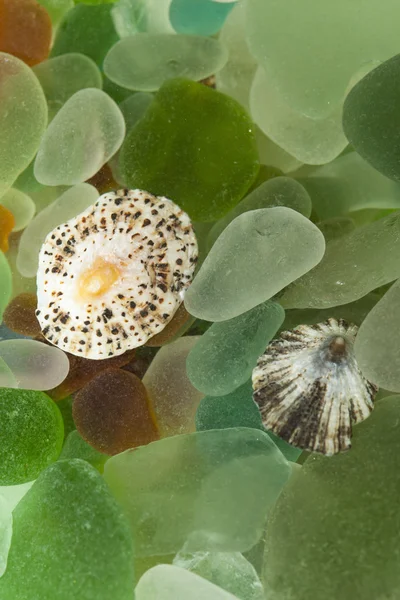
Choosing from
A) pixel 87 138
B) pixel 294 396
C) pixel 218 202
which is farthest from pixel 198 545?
pixel 87 138

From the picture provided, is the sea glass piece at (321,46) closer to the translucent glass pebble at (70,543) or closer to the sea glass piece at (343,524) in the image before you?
the sea glass piece at (343,524)

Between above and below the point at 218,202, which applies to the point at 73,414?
below

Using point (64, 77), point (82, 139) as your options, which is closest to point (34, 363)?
point (82, 139)

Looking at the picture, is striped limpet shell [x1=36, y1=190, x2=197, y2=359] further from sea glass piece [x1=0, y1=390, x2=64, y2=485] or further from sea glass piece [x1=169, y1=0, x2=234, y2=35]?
sea glass piece [x1=169, y1=0, x2=234, y2=35]

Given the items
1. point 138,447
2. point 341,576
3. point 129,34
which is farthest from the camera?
point 129,34

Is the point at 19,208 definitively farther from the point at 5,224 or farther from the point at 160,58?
the point at 160,58

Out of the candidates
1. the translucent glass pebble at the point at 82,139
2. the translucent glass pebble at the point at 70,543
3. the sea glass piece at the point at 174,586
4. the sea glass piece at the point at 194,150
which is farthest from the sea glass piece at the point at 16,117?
the sea glass piece at the point at 174,586

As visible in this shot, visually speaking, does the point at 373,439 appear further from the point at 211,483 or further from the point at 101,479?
the point at 101,479
